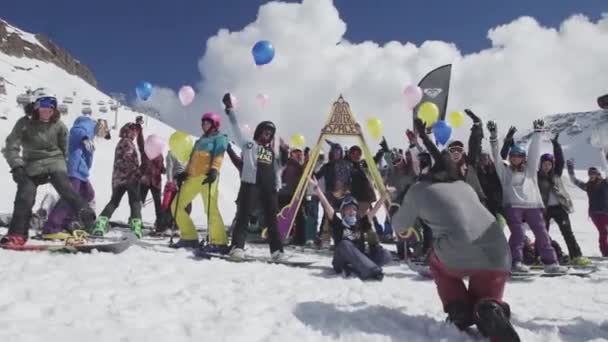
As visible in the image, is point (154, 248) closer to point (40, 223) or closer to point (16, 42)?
point (40, 223)

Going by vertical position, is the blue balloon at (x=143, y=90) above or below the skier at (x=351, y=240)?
above

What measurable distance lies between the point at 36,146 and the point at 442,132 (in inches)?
274

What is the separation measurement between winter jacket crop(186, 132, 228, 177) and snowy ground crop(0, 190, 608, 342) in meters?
1.46

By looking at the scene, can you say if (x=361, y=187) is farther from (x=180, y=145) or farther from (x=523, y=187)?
(x=180, y=145)

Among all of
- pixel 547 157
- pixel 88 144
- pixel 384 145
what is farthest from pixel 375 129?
pixel 88 144

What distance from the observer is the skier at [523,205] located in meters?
6.29

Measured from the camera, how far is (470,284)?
342 cm

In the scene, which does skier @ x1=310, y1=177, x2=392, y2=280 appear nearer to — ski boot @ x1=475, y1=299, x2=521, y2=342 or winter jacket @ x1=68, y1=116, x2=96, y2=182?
ski boot @ x1=475, y1=299, x2=521, y2=342

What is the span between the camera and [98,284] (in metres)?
3.91

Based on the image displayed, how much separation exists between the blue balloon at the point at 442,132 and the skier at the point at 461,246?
6.17 m

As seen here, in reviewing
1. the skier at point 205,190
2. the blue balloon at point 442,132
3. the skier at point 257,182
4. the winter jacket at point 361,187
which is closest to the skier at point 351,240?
the skier at point 257,182

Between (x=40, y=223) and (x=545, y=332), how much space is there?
7.86m

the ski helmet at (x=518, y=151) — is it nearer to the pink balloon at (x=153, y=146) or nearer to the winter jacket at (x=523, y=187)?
the winter jacket at (x=523, y=187)

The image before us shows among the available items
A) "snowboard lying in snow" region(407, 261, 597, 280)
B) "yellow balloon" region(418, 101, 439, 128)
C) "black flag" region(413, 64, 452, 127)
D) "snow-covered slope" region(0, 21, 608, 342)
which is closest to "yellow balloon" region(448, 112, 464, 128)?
"yellow balloon" region(418, 101, 439, 128)
